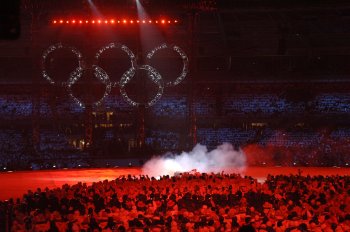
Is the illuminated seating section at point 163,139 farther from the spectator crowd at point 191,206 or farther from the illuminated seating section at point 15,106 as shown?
the spectator crowd at point 191,206

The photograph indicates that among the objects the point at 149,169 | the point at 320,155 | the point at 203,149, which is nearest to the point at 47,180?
the point at 149,169

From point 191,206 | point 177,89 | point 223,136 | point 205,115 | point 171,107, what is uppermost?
point 177,89

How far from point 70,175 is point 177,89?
51.1 ft

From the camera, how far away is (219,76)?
1678 inches

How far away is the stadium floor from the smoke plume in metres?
1.01

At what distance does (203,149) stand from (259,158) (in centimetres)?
364

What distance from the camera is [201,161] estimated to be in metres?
34.1

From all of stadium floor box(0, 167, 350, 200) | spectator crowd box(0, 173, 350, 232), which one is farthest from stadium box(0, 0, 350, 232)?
spectator crowd box(0, 173, 350, 232)

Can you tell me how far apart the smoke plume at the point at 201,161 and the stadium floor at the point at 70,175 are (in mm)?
1008

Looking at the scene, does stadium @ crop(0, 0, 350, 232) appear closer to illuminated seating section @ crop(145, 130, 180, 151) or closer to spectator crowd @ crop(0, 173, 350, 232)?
illuminated seating section @ crop(145, 130, 180, 151)

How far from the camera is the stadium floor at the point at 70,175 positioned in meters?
25.5

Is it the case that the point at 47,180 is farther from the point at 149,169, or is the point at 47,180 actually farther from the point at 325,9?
the point at 325,9

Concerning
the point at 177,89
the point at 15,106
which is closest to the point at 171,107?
the point at 177,89

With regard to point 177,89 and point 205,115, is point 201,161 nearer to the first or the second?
point 205,115
